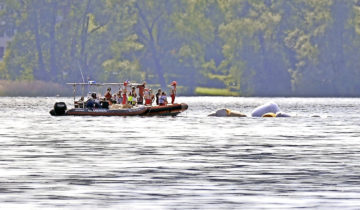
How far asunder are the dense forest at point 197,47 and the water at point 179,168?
11885 cm

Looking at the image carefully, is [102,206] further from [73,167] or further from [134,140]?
[134,140]

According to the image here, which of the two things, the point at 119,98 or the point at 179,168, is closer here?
the point at 179,168

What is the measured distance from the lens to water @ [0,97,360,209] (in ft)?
84.5

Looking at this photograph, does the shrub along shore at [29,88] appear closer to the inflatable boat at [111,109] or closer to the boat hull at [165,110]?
the inflatable boat at [111,109]

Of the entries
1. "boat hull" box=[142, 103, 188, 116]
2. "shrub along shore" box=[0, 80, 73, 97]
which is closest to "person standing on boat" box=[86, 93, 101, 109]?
"boat hull" box=[142, 103, 188, 116]

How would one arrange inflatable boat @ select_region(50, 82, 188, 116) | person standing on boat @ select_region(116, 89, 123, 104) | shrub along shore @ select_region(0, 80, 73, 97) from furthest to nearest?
shrub along shore @ select_region(0, 80, 73, 97), person standing on boat @ select_region(116, 89, 123, 104), inflatable boat @ select_region(50, 82, 188, 116)

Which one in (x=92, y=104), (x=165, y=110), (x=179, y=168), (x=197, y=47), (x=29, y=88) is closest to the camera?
(x=179, y=168)

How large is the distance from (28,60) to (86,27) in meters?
10.3

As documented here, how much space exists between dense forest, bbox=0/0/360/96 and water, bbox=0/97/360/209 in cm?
11885

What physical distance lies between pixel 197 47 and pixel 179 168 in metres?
157

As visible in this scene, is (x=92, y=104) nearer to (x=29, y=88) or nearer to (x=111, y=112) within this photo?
(x=111, y=112)

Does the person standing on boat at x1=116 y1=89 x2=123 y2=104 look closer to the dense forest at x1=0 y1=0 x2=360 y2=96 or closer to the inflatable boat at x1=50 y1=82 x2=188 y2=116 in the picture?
the inflatable boat at x1=50 y1=82 x2=188 y2=116

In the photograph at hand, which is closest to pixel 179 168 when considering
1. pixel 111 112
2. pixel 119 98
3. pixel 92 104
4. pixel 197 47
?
pixel 111 112

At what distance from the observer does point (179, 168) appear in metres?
33.6
